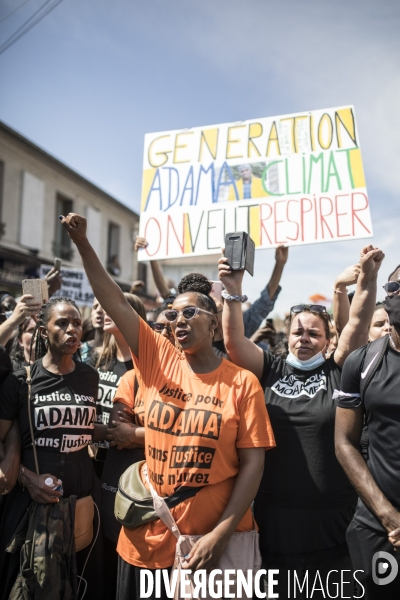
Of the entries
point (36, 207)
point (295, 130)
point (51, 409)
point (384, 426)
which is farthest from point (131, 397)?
point (36, 207)

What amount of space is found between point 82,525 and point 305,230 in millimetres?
2544

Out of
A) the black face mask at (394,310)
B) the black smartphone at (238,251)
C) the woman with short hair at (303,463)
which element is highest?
the black smartphone at (238,251)

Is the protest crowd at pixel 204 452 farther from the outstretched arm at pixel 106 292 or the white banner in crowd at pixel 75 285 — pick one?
the white banner in crowd at pixel 75 285

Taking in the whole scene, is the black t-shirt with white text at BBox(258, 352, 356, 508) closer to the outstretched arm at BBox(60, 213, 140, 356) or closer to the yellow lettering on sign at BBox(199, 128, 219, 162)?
the outstretched arm at BBox(60, 213, 140, 356)

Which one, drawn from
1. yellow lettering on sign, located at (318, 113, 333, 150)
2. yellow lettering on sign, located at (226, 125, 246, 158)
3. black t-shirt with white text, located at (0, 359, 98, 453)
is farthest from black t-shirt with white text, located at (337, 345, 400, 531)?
yellow lettering on sign, located at (226, 125, 246, 158)

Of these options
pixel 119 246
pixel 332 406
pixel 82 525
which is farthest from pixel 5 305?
pixel 119 246

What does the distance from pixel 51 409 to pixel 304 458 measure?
1396 millimetres

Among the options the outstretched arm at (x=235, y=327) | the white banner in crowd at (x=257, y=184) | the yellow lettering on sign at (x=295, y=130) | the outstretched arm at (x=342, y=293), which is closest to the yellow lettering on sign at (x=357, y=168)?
the white banner in crowd at (x=257, y=184)

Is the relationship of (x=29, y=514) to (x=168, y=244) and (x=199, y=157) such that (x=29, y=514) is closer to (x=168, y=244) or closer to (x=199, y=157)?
(x=168, y=244)

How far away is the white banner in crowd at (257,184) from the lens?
12.5 feet

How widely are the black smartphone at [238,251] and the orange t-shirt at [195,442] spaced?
0.53m

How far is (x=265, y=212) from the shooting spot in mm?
3967

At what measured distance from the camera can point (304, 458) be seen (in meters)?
2.46

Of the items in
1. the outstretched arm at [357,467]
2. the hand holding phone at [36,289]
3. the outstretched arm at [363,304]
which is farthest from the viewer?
the hand holding phone at [36,289]
